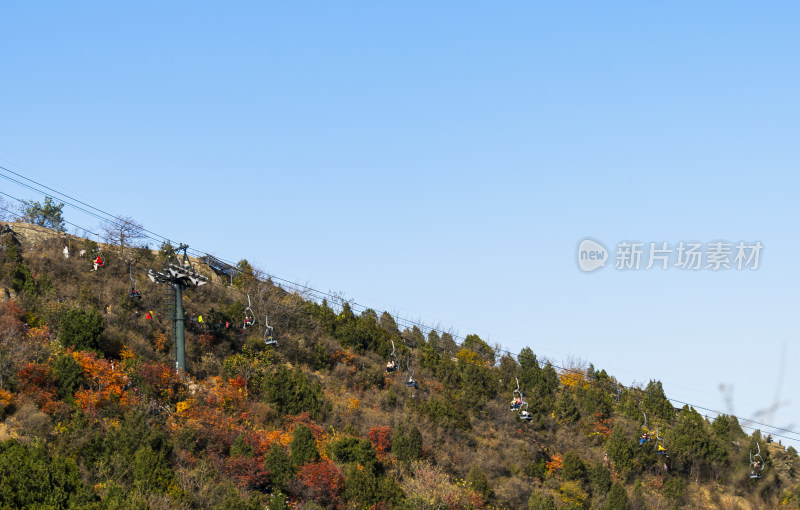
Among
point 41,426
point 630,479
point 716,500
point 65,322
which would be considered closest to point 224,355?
point 65,322

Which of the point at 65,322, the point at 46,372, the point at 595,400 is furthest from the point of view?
the point at 595,400

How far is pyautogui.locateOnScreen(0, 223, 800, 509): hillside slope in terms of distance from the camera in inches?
1850

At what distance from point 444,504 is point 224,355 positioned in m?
25.6

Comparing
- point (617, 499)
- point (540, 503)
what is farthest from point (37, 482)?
point (617, 499)

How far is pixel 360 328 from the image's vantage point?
86375 mm

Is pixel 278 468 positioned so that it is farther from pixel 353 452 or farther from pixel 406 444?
pixel 406 444

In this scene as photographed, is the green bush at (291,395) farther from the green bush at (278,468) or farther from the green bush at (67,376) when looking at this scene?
the green bush at (67,376)

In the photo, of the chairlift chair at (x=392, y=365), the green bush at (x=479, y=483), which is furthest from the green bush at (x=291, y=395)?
the green bush at (x=479, y=483)

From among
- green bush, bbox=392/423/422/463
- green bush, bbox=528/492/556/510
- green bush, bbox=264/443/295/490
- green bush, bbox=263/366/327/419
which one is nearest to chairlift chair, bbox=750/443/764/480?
green bush, bbox=528/492/556/510

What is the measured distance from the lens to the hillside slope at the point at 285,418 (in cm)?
4700

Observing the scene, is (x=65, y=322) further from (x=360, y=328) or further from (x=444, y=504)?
(x=360, y=328)

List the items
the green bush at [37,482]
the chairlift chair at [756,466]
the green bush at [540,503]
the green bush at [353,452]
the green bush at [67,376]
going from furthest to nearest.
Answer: the chairlift chair at [756,466], the green bush at [540,503], the green bush at [353,452], the green bush at [67,376], the green bush at [37,482]

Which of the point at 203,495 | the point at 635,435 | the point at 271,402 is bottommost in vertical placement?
the point at 203,495

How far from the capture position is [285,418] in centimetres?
6241
